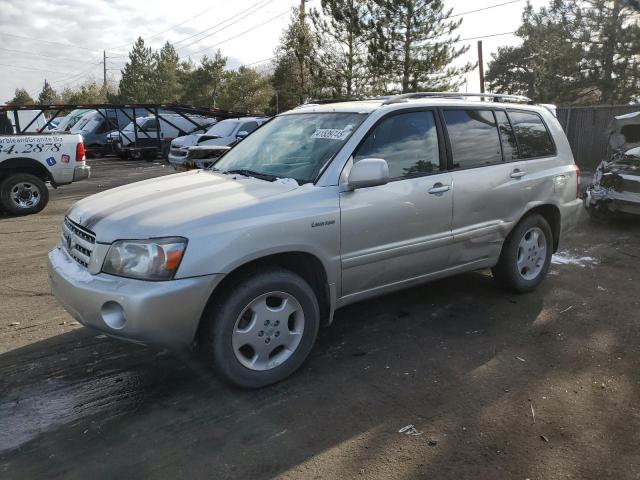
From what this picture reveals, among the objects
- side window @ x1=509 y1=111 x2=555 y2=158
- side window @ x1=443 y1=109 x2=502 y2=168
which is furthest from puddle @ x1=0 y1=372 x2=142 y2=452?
side window @ x1=509 y1=111 x2=555 y2=158

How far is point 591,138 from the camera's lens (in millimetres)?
16188

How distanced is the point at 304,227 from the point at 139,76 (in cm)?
4912

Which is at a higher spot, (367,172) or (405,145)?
(405,145)

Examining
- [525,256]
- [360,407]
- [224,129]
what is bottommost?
[360,407]

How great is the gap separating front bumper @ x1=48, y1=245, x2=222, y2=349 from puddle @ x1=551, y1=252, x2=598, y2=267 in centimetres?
468

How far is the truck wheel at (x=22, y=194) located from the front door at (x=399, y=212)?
307 inches

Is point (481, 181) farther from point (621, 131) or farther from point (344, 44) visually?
point (344, 44)

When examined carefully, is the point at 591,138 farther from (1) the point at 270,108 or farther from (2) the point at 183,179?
(1) the point at 270,108

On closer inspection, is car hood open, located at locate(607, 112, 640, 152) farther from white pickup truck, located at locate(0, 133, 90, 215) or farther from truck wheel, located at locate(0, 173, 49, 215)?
truck wheel, located at locate(0, 173, 49, 215)

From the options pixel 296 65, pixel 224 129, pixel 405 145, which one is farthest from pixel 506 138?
pixel 296 65

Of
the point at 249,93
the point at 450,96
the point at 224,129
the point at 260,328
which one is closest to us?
the point at 260,328

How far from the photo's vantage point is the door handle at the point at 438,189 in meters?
4.05

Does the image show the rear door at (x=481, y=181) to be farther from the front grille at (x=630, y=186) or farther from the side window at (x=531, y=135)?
the front grille at (x=630, y=186)

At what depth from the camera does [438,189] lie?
4.09 metres
